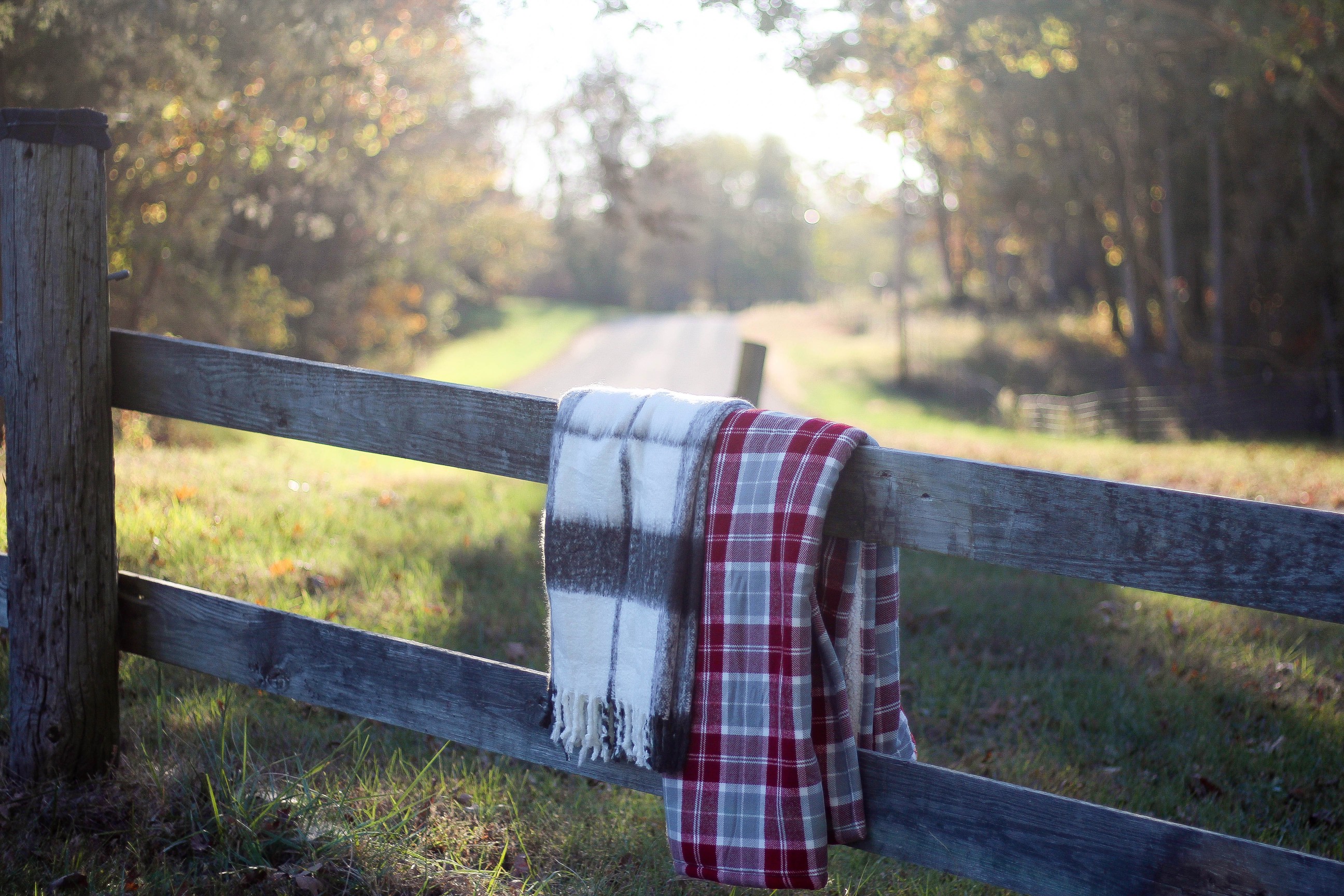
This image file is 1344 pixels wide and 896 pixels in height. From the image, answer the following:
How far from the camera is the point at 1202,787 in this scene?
419 cm

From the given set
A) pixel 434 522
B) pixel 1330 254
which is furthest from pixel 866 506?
pixel 1330 254

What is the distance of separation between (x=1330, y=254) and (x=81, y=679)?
1026 inches

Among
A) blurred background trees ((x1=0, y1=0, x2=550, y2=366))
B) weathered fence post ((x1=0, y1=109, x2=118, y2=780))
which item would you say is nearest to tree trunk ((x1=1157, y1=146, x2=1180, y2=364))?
blurred background trees ((x1=0, y1=0, x2=550, y2=366))

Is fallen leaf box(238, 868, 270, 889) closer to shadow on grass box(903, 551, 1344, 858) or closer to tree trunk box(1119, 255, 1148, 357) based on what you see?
shadow on grass box(903, 551, 1344, 858)

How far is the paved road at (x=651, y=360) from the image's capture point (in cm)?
2847

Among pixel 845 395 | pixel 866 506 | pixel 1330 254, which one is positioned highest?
pixel 1330 254

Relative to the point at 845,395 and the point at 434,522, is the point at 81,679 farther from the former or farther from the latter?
the point at 845,395

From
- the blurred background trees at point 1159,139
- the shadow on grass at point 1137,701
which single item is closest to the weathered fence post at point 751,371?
the shadow on grass at point 1137,701

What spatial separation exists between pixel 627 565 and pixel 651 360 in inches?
1309

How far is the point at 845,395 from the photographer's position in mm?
28438

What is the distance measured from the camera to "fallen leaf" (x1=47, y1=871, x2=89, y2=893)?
109 inches

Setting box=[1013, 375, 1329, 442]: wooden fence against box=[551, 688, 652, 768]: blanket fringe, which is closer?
box=[551, 688, 652, 768]: blanket fringe

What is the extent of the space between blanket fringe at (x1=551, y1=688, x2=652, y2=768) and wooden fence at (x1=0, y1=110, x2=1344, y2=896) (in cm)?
14

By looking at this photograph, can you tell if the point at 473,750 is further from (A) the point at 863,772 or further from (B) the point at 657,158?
(B) the point at 657,158
